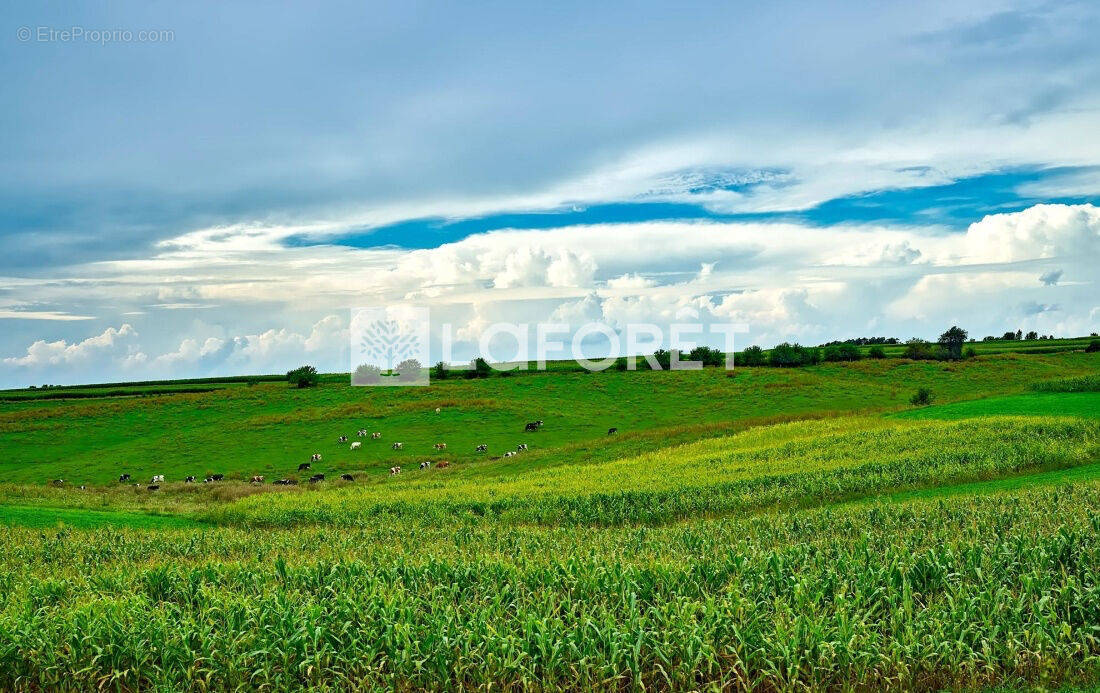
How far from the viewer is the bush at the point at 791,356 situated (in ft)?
327

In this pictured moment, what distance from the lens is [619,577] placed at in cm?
1093

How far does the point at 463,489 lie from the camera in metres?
31.2

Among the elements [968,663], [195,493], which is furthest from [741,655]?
[195,493]

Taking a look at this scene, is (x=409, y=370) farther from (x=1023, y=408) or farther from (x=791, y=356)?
(x=1023, y=408)

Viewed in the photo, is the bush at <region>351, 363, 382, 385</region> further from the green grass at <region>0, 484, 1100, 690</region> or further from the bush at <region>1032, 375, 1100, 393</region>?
the green grass at <region>0, 484, 1100, 690</region>

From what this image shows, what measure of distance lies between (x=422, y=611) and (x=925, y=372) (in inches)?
3550

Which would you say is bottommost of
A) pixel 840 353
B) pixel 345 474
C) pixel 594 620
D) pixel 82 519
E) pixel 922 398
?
pixel 345 474

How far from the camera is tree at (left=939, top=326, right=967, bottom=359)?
108438mm

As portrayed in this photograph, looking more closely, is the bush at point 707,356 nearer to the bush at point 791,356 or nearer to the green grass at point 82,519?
the bush at point 791,356

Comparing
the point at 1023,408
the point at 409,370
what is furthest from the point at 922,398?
the point at 409,370

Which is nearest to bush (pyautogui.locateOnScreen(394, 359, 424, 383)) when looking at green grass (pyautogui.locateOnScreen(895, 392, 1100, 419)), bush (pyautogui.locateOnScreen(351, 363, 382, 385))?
bush (pyautogui.locateOnScreen(351, 363, 382, 385))

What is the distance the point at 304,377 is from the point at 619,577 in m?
88.6

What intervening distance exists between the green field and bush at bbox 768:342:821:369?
62391 mm

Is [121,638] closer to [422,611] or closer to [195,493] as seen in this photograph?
[422,611]
